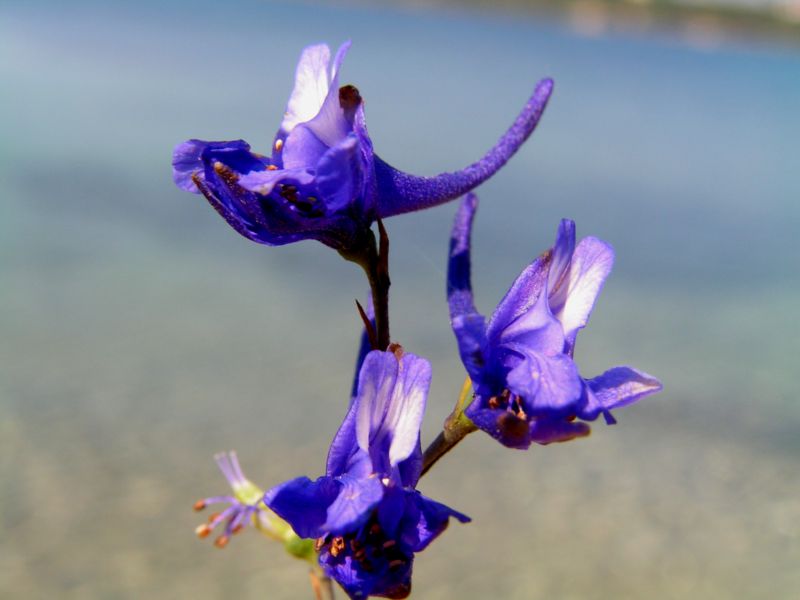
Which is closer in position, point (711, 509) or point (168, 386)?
point (711, 509)

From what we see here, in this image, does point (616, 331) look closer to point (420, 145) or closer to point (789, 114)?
point (420, 145)

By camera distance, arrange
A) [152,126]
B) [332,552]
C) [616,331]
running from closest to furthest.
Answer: [332,552] < [616,331] < [152,126]

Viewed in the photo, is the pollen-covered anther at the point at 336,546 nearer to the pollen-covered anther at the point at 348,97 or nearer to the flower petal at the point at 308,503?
the flower petal at the point at 308,503

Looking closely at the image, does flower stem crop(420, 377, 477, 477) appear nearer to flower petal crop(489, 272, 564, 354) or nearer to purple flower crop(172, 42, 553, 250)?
flower petal crop(489, 272, 564, 354)

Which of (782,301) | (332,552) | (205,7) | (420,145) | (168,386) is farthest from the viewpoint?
(205,7)

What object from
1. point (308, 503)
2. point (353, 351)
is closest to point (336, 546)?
point (308, 503)

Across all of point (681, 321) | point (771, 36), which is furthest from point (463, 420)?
point (771, 36)

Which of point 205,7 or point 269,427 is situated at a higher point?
point 205,7

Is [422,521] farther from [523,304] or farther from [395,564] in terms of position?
[523,304]
